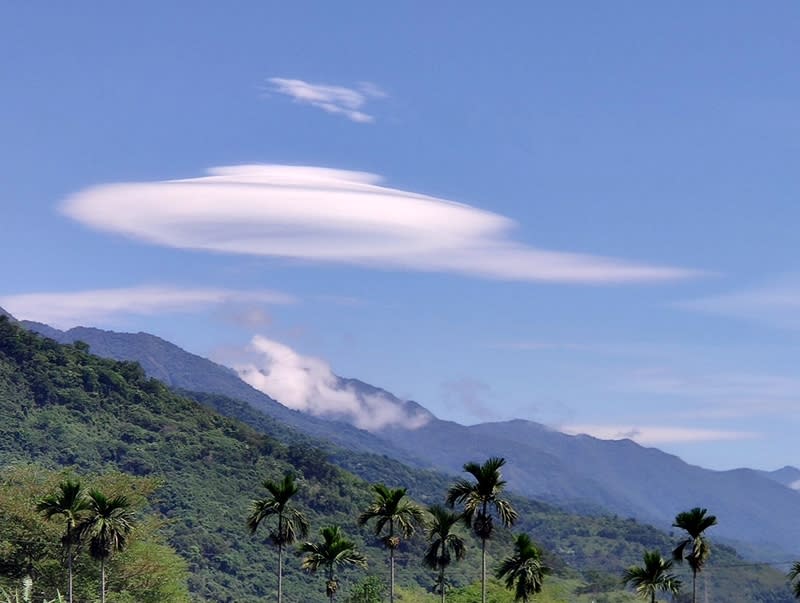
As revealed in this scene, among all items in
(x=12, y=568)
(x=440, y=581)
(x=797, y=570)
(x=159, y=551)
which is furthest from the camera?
(x=159, y=551)

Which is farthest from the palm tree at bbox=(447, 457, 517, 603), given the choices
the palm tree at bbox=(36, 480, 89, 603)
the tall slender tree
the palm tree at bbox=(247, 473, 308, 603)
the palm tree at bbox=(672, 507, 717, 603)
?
the palm tree at bbox=(36, 480, 89, 603)

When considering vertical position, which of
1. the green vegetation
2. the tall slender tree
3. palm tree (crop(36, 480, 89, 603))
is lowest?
the green vegetation

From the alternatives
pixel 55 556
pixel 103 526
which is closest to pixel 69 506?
pixel 103 526

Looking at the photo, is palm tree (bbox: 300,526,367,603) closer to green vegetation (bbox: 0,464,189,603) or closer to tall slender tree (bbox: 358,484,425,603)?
tall slender tree (bbox: 358,484,425,603)

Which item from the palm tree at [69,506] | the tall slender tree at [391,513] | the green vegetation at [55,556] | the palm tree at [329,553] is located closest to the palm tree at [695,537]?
the tall slender tree at [391,513]

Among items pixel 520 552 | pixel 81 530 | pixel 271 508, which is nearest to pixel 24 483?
pixel 81 530

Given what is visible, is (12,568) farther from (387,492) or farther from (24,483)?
(387,492)

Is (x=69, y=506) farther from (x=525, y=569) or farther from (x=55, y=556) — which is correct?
(x=525, y=569)

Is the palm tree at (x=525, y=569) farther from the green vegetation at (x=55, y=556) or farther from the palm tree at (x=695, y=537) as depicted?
the green vegetation at (x=55, y=556)

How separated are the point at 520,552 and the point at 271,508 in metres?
23.1

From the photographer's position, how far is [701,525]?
311 feet

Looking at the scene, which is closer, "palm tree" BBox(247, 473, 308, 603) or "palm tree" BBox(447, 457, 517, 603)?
"palm tree" BBox(447, 457, 517, 603)

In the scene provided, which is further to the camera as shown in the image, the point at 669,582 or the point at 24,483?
the point at 24,483

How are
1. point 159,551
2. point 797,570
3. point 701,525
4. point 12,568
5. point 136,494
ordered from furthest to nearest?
point 159,551 → point 136,494 → point 12,568 → point 797,570 → point 701,525
